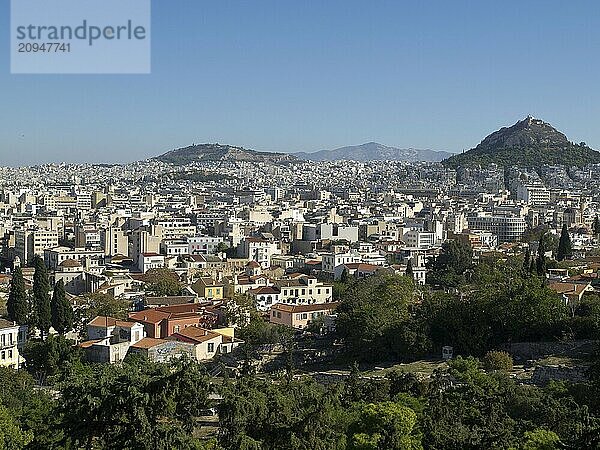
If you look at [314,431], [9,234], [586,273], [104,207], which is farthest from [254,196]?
[314,431]

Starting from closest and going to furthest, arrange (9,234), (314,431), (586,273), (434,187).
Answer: (314,431) < (586,273) < (9,234) < (434,187)

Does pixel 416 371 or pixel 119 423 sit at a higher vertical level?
pixel 119 423

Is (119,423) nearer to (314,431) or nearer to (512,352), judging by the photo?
(314,431)

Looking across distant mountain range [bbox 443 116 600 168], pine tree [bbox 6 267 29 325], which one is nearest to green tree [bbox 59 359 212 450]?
pine tree [bbox 6 267 29 325]

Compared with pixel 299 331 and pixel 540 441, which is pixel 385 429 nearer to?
pixel 540 441

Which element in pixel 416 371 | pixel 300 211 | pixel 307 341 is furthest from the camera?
pixel 300 211

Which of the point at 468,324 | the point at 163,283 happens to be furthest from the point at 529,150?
the point at 468,324
